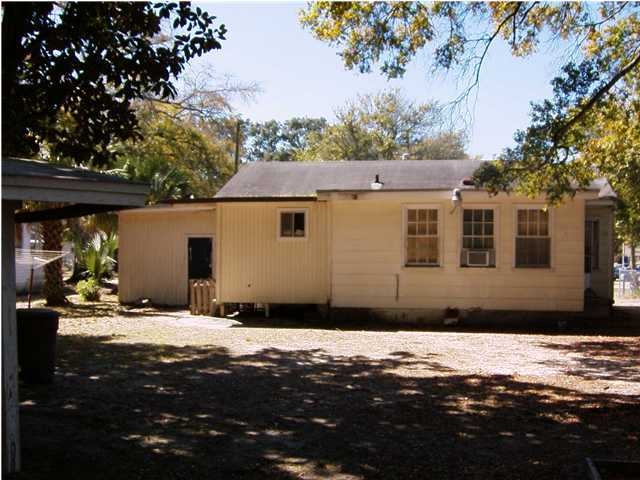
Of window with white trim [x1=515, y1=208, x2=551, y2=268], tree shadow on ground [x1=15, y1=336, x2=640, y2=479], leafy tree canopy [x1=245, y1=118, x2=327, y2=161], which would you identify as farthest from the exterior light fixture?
leafy tree canopy [x1=245, y1=118, x2=327, y2=161]

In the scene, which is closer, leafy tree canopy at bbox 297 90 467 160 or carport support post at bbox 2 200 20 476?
carport support post at bbox 2 200 20 476

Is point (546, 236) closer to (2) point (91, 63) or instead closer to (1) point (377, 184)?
(1) point (377, 184)

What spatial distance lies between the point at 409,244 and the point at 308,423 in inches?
348

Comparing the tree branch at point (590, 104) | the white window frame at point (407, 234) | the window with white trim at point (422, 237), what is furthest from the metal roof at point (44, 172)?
the window with white trim at point (422, 237)

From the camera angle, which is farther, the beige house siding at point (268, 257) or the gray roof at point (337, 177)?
the gray roof at point (337, 177)

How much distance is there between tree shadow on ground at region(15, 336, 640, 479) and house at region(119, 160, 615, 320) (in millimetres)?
5287

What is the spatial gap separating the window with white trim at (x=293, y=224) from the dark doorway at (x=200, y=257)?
13.6 feet

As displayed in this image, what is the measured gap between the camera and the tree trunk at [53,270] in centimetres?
1881

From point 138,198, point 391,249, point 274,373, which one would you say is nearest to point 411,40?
point 391,249

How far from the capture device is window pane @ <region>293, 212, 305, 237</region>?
1594cm

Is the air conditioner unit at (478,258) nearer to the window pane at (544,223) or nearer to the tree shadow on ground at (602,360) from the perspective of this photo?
the window pane at (544,223)

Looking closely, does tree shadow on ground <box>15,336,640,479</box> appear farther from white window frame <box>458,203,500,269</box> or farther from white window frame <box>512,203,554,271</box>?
white window frame <box>512,203,554,271</box>

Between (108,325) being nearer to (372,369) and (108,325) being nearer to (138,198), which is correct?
(372,369)

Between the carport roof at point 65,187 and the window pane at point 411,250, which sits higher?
the carport roof at point 65,187
